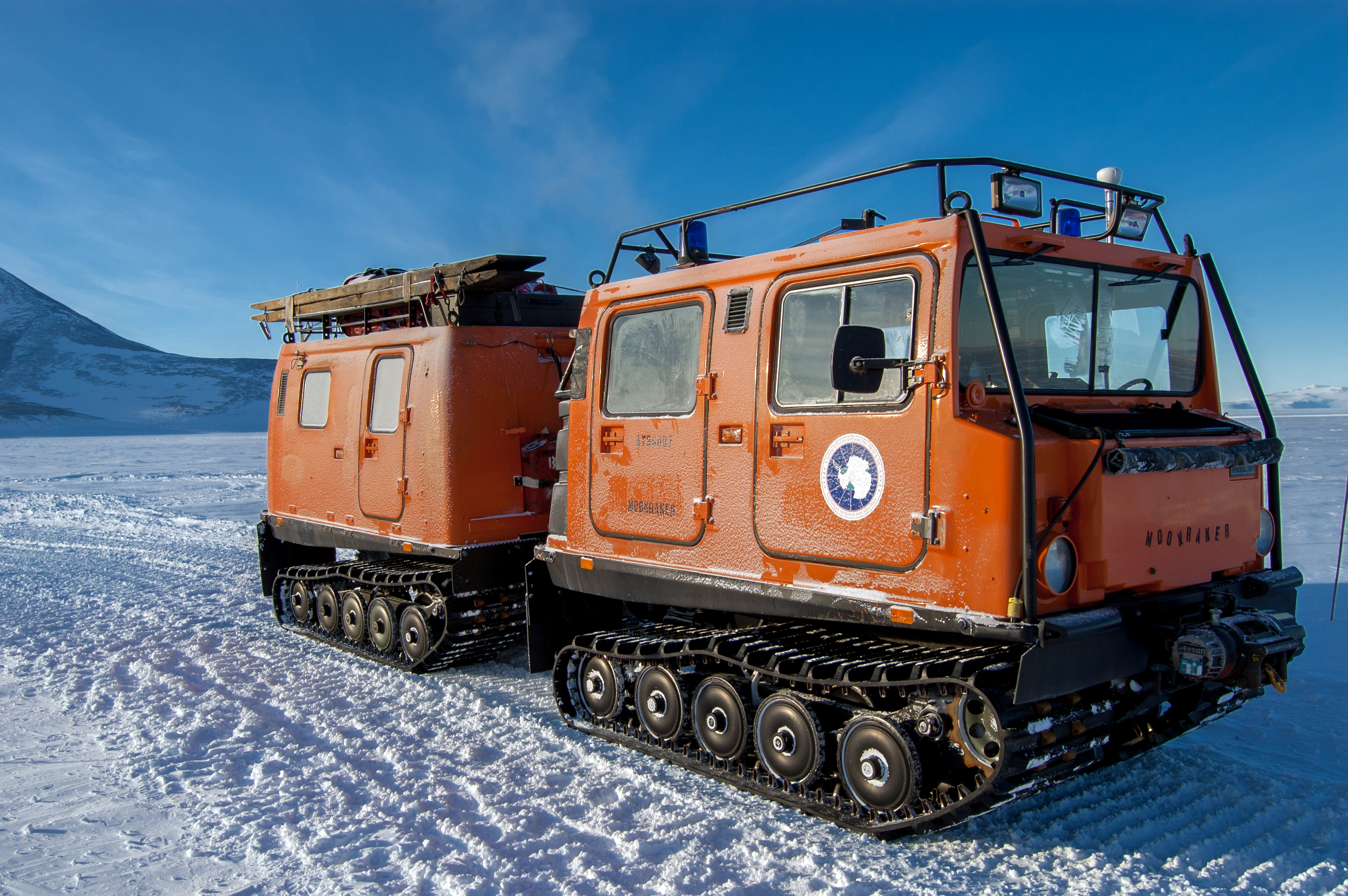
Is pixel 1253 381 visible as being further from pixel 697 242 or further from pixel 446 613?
pixel 446 613

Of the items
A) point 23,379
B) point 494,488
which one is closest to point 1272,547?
point 494,488

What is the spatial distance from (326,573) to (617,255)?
452 cm

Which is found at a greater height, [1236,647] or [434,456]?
[434,456]

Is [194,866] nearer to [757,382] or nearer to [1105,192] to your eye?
[757,382]

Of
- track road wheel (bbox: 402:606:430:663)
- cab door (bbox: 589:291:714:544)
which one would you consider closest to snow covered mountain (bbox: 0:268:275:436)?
track road wheel (bbox: 402:606:430:663)

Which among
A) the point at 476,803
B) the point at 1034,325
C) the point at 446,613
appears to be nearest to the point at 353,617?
the point at 446,613

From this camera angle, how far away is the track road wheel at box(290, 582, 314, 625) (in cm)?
849

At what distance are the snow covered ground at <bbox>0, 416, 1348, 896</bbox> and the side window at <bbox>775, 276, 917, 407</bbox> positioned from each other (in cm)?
205

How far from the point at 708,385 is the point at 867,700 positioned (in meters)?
1.82

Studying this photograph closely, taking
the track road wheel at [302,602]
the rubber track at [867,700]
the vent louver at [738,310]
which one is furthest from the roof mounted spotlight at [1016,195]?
the track road wheel at [302,602]

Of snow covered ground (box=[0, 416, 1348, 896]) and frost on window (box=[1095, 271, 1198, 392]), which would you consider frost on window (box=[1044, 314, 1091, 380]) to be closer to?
frost on window (box=[1095, 271, 1198, 392])

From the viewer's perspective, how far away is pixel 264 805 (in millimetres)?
4410

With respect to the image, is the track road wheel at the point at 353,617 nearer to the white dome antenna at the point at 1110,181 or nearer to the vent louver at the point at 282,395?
the vent louver at the point at 282,395

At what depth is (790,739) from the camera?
431cm
